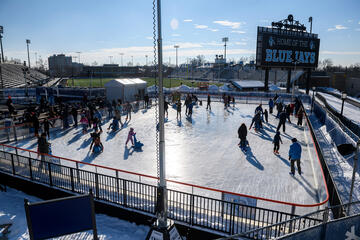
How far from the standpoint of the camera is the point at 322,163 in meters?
8.73

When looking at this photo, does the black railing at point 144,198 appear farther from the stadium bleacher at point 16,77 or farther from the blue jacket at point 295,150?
the stadium bleacher at point 16,77

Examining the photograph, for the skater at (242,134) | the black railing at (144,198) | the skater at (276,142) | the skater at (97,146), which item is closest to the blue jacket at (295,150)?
the skater at (276,142)

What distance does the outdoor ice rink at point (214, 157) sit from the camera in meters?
8.83

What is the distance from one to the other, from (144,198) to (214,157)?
5472 mm

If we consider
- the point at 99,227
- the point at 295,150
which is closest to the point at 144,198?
the point at 99,227

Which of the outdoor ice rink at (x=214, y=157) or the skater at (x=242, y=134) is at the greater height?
the skater at (x=242, y=134)

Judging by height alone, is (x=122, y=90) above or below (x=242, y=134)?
above

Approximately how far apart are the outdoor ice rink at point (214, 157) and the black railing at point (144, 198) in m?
0.51

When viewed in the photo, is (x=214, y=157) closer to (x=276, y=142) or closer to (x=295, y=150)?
(x=276, y=142)

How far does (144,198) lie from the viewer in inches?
284

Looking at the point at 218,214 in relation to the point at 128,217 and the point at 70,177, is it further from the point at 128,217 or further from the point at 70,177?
the point at 70,177

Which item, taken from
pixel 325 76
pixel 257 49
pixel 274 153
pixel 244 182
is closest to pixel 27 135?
pixel 244 182

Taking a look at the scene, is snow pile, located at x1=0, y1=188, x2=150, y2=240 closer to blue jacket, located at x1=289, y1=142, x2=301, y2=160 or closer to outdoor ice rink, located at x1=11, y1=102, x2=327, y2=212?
outdoor ice rink, located at x1=11, y1=102, x2=327, y2=212

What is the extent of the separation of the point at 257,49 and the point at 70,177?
3108 centimetres
